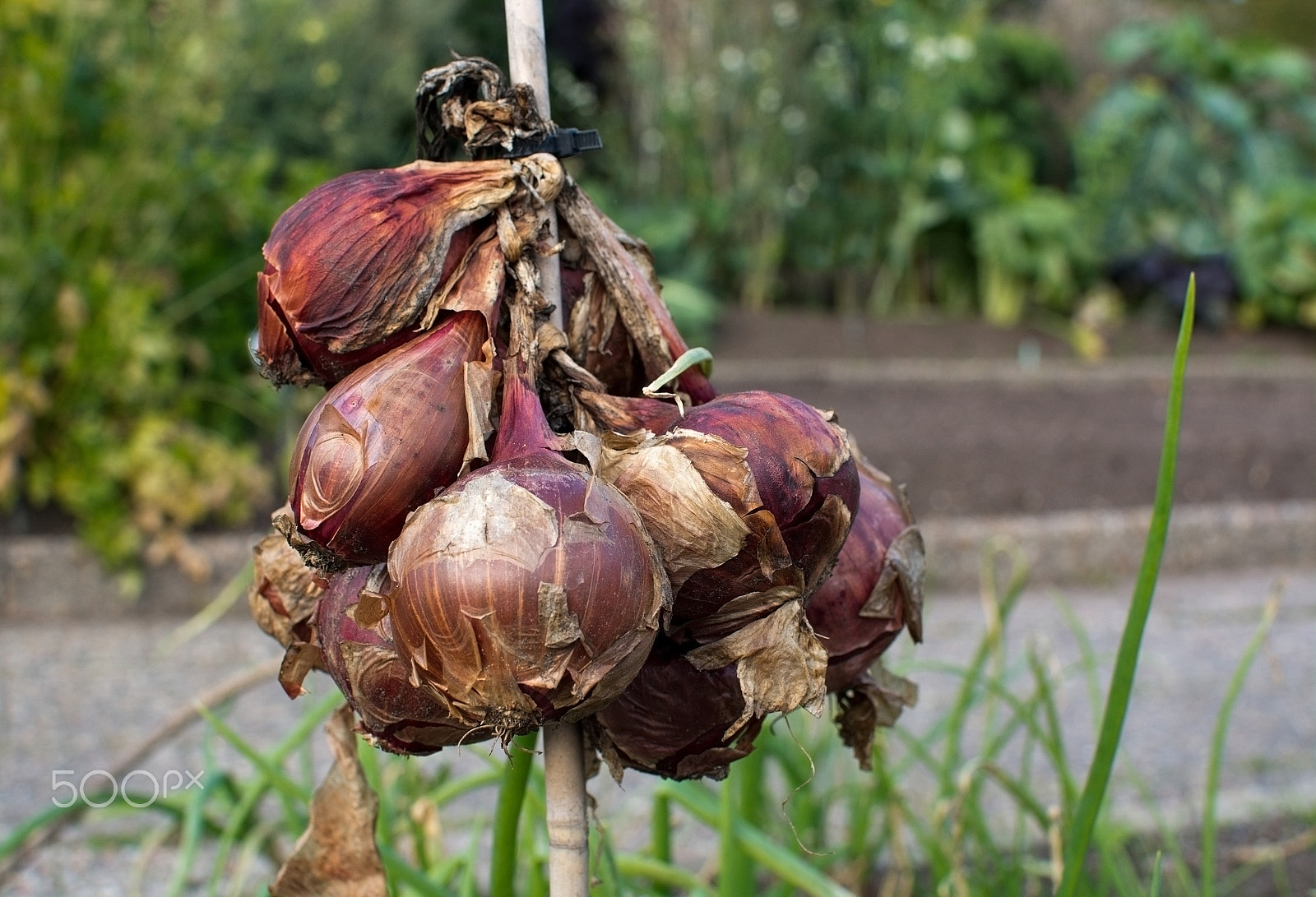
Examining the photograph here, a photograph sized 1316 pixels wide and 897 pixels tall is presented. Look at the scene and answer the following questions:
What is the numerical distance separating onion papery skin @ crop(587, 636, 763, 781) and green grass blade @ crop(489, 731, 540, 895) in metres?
0.08

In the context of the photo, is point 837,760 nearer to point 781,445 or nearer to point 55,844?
point 55,844

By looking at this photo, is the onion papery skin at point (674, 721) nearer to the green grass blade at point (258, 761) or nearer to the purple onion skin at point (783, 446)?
the purple onion skin at point (783, 446)

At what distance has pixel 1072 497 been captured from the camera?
445 cm

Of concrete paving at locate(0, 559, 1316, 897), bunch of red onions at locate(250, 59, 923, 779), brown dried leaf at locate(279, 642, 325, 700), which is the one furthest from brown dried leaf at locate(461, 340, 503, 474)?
concrete paving at locate(0, 559, 1316, 897)

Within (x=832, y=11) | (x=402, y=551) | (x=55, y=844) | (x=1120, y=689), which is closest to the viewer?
(x=402, y=551)

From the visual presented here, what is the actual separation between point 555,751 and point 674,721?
0.07 m

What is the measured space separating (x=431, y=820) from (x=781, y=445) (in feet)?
3.16

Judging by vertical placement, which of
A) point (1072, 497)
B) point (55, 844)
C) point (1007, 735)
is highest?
point (1007, 735)

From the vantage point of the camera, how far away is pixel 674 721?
0.67 m

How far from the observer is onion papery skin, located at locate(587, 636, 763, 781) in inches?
25.7

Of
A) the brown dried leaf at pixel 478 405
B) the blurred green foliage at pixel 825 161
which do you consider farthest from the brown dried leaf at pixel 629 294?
Answer: the blurred green foliage at pixel 825 161

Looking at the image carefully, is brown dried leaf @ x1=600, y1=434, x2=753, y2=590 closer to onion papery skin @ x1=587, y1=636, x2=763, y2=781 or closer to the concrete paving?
onion papery skin @ x1=587, y1=636, x2=763, y2=781

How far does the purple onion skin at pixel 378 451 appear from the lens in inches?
23.0

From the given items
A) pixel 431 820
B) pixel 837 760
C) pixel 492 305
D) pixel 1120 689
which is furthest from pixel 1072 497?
pixel 492 305
